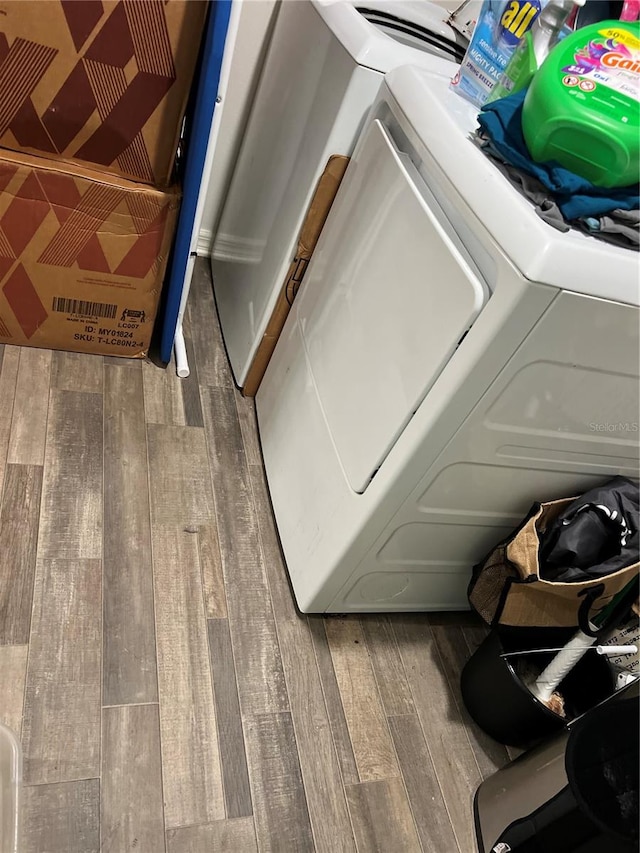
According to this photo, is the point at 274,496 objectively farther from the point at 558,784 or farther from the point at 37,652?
the point at 558,784

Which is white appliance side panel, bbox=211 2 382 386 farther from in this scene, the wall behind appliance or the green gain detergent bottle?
the green gain detergent bottle

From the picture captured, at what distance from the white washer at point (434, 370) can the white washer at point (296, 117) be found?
10 cm

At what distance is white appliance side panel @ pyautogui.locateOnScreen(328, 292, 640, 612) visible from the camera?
36.3 inches

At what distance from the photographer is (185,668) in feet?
4.14

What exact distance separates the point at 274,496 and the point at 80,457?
46 cm

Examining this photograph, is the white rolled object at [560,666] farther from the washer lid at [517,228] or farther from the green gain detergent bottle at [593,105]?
the green gain detergent bottle at [593,105]

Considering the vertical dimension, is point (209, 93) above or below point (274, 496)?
above

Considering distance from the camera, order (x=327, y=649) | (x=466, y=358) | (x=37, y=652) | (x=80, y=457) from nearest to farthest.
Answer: (x=466, y=358) < (x=37, y=652) < (x=327, y=649) < (x=80, y=457)

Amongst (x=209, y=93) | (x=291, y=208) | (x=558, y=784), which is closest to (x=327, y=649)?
(x=558, y=784)

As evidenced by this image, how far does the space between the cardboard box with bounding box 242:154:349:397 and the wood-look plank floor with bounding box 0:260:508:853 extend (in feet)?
0.74

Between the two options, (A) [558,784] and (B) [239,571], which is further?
(B) [239,571]

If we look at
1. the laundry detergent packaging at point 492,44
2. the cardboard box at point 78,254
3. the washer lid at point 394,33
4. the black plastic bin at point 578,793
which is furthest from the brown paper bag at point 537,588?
the cardboard box at point 78,254

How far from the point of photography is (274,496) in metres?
1.55

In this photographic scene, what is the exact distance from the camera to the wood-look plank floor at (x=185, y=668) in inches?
43.6
